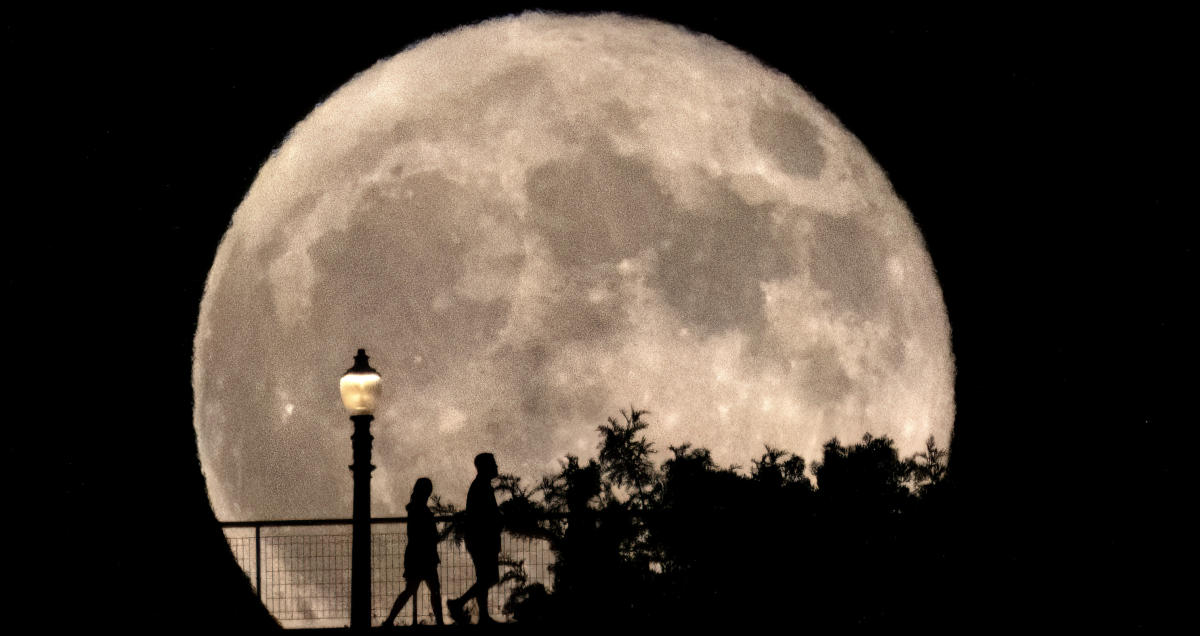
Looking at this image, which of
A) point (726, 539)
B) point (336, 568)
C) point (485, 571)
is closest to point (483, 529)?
point (485, 571)

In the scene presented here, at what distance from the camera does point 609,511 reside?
14.0 meters

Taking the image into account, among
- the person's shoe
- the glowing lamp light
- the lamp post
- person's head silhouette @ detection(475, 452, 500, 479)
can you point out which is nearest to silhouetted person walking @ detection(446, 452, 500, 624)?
person's head silhouette @ detection(475, 452, 500, 479)

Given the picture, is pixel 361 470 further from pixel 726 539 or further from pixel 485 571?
pixel 726 539

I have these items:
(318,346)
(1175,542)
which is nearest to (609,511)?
(1175,542)

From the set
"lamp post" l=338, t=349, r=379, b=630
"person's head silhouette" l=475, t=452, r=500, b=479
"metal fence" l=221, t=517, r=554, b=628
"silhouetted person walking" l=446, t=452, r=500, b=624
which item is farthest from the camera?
"metal fence" l=221, t=517, r=554, b=628

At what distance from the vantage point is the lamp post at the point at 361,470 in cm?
1161

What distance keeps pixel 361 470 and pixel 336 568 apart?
3708mm

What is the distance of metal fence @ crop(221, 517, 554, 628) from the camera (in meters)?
14.5

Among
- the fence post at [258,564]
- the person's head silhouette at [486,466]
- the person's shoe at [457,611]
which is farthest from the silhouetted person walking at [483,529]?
the fence post at [258,564]

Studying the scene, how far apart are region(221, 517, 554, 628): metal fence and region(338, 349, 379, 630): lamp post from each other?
2512 mm

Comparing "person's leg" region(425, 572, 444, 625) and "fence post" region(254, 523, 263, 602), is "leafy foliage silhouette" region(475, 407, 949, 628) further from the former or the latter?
"fence post" region(254, 523, 263, 602)

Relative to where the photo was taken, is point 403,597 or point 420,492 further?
point 403,597

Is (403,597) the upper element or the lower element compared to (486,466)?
lower

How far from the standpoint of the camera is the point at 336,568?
49.1ft
